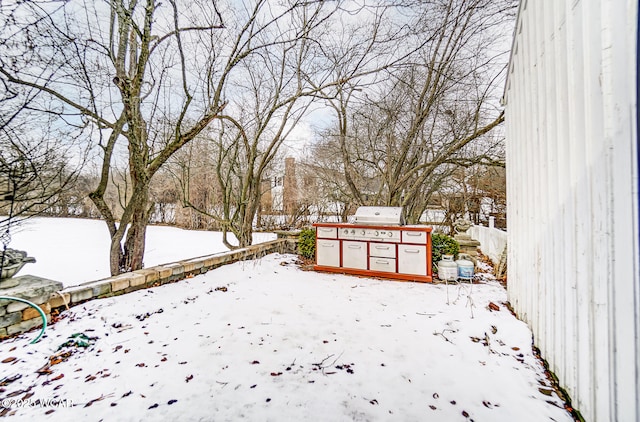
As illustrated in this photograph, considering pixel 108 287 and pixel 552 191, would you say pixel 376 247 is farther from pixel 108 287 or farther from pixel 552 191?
pixel 108 287

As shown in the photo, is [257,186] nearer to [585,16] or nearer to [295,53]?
[295,53]

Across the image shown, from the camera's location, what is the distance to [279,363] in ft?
6.24

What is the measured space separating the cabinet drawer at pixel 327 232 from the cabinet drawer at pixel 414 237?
1163 mm

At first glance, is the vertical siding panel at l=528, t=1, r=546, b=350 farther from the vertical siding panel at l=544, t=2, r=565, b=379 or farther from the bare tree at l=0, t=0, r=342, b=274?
the bare tree at l=0, t=0, r=342, b=274

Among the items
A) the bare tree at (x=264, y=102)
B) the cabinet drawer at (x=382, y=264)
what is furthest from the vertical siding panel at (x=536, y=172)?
the bare tree at (x=264, y=102)

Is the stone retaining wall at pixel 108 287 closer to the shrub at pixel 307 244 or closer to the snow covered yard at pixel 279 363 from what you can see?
the snow covered yard at pixel 279 363

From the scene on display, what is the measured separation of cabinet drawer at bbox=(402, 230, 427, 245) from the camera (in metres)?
4.02

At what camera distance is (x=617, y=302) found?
1053 mm

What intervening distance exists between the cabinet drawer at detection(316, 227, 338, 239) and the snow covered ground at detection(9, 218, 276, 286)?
3584 mm

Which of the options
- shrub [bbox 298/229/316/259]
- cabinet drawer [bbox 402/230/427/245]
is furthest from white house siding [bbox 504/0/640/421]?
shrub [bbox 298/229/316/259]

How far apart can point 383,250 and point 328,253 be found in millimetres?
975

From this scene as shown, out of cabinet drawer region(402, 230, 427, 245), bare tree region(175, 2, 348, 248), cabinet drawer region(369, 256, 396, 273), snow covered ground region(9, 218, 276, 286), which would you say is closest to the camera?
cabinet drawer region(402, 230, 427, 245)

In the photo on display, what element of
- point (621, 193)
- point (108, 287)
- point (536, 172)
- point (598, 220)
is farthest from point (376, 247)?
point (108, 287)

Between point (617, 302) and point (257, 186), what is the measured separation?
578 centimetres
